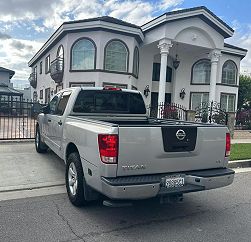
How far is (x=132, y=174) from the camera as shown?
11.4ft

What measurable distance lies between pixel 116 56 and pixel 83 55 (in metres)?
2.19

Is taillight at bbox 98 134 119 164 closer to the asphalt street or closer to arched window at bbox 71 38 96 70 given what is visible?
the asphalt street

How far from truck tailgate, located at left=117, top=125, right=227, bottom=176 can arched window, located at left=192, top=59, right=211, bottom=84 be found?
19040mm

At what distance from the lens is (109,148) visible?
11.1 ft

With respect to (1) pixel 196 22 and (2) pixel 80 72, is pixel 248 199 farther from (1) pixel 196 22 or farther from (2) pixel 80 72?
(1) pixel 196 22

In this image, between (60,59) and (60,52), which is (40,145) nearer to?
(60,59)

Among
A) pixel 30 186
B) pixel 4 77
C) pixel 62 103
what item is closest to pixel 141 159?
pixel 30 186

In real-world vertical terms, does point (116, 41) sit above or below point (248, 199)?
above

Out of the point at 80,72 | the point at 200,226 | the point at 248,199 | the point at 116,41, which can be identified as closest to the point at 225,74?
the point at 116,41

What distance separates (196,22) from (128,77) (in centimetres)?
621

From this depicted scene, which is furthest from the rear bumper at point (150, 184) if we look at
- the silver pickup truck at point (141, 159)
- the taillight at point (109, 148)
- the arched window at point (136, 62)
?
the arched window at point (136, 62)

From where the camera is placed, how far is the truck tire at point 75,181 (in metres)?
4.10

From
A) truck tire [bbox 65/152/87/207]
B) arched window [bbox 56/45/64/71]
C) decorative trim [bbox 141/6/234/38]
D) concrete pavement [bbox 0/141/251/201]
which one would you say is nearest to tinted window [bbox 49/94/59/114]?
concrete pavement [bbox 0/141/251/201]

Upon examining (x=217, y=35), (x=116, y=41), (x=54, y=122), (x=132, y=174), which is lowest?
(x=132, y=174)
